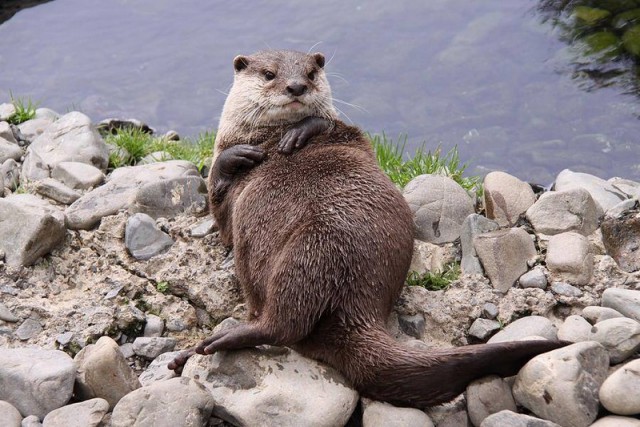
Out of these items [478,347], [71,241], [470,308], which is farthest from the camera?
[71,241]

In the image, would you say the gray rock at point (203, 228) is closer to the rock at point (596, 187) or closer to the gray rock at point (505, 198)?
the gray rock at point (505, 198)

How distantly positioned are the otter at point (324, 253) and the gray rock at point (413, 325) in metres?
0.26

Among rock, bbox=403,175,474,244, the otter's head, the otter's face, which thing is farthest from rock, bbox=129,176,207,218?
rock, bbox=403,175,474,244

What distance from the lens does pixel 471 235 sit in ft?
12.5

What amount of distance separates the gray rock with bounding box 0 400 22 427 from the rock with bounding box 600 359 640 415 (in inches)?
69.5

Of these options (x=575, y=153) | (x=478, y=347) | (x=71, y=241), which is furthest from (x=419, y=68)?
(x=478, y=347)

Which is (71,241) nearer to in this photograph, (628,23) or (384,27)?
(384,27)

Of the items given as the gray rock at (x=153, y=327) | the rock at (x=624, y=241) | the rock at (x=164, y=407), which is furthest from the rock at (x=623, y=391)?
the gray rock at (x=153, y=327)

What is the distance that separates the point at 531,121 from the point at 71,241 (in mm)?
3172

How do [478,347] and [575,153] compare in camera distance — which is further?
[575,153]

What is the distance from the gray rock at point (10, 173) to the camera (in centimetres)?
464

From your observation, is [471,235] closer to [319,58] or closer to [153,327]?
[319,58]

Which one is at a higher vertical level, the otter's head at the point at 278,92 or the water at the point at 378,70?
the otter's head at the point at 278,92

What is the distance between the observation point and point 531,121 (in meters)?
5.91
